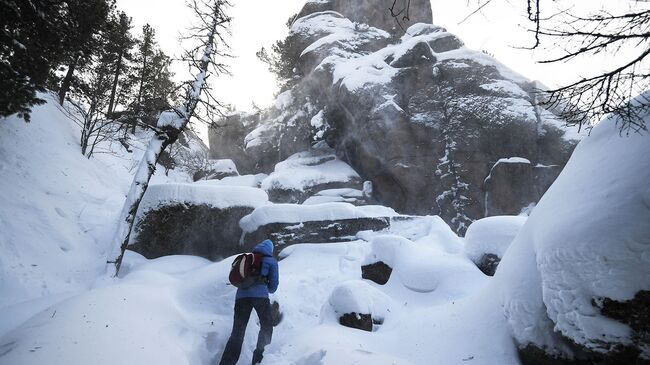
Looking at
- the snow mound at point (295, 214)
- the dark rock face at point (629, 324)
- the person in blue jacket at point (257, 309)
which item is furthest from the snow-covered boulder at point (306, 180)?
the dark rock face at point (629, 324)

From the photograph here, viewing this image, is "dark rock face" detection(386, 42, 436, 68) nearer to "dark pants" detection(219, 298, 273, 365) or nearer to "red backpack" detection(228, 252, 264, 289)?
"red backpack" detection(228, 252, 264, 289)

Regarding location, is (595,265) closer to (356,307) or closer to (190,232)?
(356,307)

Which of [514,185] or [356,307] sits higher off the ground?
[514,185]

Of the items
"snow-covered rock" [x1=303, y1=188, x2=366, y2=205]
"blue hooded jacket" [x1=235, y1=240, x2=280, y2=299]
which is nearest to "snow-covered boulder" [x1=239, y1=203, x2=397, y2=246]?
"blue hooded jacket" [x1=235, y1=240, x2=280, y2=299]

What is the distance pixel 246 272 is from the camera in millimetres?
4809

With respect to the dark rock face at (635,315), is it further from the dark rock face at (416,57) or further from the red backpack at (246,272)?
the dark rock face at (416,57)

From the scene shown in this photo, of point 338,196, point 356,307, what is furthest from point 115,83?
point 356,307

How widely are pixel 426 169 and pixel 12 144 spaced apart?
1970 centimetres

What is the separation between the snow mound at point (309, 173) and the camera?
2216cm

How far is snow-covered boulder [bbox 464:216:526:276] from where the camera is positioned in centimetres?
802

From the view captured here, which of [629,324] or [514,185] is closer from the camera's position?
[629,324]

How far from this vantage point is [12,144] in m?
10.8

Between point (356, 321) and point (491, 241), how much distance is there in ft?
15.3

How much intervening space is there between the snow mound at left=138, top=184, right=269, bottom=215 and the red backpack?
24.1ft
